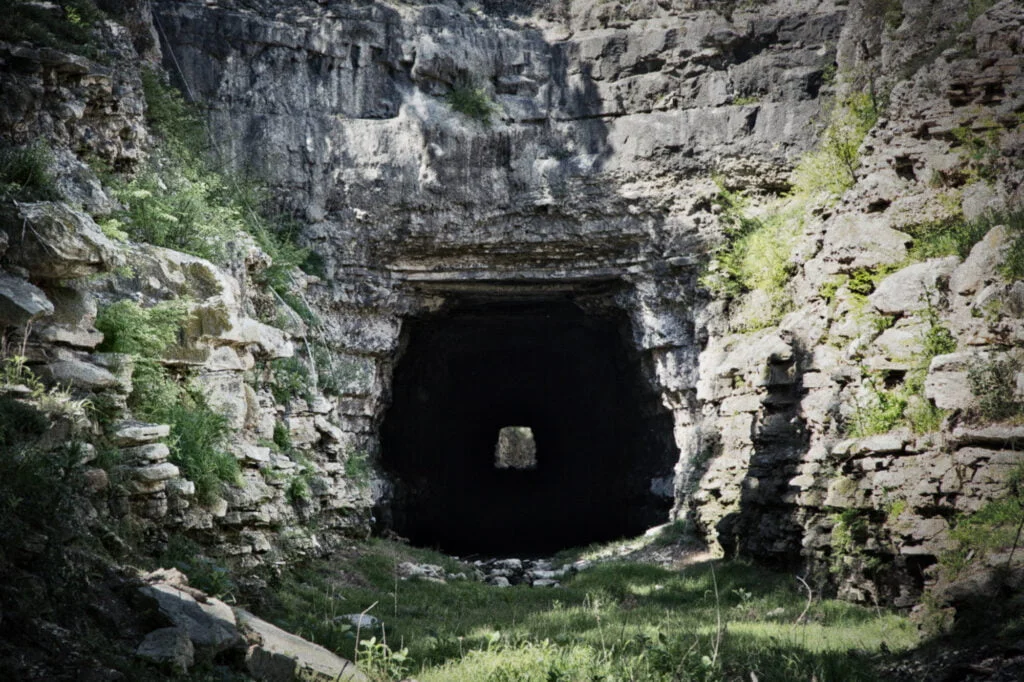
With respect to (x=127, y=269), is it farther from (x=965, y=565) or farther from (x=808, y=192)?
(x=808, y=192)

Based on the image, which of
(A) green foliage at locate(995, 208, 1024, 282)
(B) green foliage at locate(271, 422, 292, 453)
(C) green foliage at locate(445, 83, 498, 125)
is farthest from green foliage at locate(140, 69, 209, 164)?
(A) green foliage at locate(995, 208, 1024, 282)

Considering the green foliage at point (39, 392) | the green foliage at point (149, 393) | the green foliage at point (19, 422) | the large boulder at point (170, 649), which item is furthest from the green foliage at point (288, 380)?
the large boulder at point (170, 649)

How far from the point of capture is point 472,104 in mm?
17641

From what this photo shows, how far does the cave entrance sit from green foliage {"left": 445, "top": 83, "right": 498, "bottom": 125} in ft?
15.9

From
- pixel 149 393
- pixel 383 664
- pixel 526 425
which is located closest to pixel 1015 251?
pixel 383 664

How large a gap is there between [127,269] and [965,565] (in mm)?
7824

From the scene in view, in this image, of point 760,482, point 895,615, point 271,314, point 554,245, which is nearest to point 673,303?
point 554,245

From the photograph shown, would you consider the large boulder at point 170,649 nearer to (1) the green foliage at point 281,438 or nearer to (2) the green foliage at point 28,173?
(2) the green foliage at point 28,173

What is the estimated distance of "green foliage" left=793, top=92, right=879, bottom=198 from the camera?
13414 millimetres

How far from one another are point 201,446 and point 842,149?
405 inches

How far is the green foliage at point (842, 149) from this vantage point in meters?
13.4

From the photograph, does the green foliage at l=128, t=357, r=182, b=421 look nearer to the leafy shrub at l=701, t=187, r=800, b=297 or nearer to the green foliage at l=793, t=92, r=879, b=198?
the green foliage at l=793, t=92, r=879, b=198

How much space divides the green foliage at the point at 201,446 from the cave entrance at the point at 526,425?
11.0m

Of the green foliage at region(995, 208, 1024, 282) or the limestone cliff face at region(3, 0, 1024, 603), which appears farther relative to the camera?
the limestone cliff face at region(3, 0, 1024, 603)
